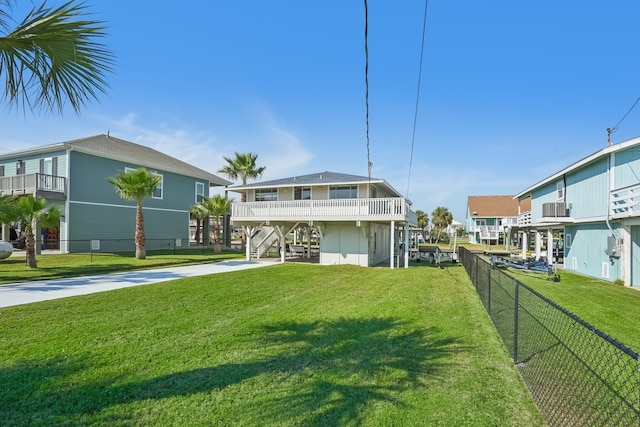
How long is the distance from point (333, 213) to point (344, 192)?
2.31 meters

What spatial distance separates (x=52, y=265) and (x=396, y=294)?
46.7ft

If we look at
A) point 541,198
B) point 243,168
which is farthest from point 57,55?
point 243,168

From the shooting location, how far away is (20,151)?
21047 mm

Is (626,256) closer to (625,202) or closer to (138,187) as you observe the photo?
(625,202)

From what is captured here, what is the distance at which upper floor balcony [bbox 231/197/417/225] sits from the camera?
54.1 feet

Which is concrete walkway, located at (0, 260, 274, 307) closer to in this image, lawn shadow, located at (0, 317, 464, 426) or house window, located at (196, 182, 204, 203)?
lawn shadow, located at (0, 317, 464, 426)

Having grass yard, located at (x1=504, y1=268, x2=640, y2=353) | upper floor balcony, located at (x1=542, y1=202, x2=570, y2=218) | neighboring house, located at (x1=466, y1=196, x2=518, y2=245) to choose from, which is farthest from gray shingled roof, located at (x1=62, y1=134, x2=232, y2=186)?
neighboring house, located at (x1=466, y1=196, x2=518, y2=245)

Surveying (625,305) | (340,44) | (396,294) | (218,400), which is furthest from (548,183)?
(218,400)

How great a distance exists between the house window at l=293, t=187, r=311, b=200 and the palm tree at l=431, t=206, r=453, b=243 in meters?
44.1

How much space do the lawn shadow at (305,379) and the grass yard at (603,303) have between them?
3942mm

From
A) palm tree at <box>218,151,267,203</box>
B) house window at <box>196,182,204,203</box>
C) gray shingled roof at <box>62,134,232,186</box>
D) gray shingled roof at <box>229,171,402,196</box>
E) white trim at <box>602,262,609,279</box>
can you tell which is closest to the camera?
white trim at <box>602,262,609,279</box>

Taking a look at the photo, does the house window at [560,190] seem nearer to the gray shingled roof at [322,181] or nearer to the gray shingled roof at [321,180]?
the gray shingled roof at [322,181]

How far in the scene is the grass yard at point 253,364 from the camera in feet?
10.7

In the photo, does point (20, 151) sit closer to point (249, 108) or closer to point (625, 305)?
point (249, 108)
